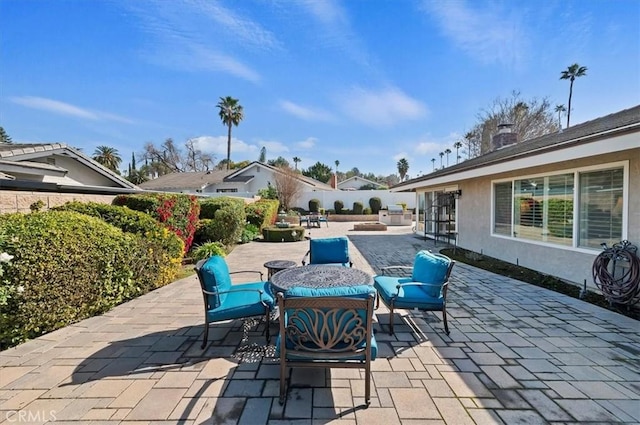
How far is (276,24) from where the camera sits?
24.0 ft

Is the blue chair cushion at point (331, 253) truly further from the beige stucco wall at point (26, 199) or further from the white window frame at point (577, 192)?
the beige stucco wall at point (26, 199)

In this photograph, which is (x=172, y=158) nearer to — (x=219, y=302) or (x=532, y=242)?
(x=219, y=302)

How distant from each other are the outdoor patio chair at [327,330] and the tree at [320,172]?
4426cm

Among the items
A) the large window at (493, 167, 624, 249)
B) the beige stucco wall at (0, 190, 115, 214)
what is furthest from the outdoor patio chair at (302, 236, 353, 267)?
the beige stucco wall at (0, 190, 115, 214)

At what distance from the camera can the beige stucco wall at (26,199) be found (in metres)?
4.44

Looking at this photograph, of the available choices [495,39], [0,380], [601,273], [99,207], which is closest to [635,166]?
[601,273]

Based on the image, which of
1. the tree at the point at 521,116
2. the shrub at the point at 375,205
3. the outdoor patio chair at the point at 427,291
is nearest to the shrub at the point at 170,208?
the outdoor patio chair at the point at 427,291

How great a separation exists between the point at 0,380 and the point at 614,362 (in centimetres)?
593

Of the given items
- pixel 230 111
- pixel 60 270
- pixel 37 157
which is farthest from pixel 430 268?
pixel 230 111

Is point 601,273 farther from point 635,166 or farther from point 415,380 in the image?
point 415,380

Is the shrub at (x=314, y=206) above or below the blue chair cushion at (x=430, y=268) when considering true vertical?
above

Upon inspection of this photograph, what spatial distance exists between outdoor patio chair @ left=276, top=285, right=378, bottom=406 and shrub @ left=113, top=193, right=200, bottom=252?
596cm

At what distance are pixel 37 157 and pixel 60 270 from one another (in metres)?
8.27

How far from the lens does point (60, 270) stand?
340 cm
